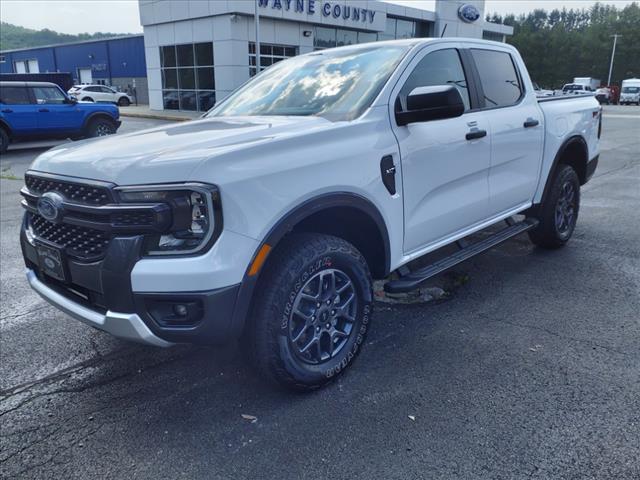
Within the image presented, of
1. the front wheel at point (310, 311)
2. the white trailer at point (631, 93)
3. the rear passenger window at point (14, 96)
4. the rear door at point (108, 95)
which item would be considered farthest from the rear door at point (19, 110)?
the white trailer at point (631, 93)

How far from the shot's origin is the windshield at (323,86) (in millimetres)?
3396

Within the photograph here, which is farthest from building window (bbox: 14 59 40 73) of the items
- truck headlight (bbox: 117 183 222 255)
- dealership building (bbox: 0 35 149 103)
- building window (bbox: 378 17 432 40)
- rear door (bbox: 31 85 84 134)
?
truck headlight (bbox: 117 183 222 255)

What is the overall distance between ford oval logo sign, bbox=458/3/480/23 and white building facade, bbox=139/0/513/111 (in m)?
6.46

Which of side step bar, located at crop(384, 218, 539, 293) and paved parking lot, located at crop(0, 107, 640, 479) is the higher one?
side step bar, located at crop(384, 218, 539, 293)

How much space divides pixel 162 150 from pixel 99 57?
5574 cm

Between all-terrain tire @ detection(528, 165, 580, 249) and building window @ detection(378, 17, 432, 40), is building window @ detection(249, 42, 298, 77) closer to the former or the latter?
building window @ detection(378, 17, 432, 40)

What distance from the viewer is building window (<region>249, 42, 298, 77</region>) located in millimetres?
27328

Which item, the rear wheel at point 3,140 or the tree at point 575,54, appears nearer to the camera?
the rear wheel at point 3,140

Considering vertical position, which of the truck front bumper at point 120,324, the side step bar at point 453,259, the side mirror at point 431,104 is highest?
the side mirror at point 431,104

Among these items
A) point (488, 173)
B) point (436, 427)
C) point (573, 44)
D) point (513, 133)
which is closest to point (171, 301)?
point (436, 427)

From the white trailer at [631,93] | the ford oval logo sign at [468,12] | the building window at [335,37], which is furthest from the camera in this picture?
the white trailer at [631,93]

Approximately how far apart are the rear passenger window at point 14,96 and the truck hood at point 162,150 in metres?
13.0

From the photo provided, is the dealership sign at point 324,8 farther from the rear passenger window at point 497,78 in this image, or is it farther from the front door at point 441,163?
the front door at point 441,163

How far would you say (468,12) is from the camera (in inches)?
1502
